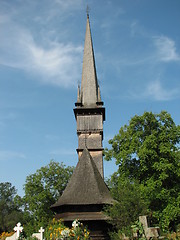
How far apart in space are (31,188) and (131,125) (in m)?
17.0

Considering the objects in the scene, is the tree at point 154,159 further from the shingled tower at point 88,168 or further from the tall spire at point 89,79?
the tall spire at point 89,79

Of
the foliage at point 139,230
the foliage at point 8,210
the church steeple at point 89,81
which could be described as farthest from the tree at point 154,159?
the foliage at point 8,210

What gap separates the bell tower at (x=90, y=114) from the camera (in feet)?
86.4

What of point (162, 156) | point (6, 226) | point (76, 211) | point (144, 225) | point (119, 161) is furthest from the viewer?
point (6, 226)

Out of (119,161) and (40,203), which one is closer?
(119,161)

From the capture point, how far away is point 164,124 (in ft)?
74.3

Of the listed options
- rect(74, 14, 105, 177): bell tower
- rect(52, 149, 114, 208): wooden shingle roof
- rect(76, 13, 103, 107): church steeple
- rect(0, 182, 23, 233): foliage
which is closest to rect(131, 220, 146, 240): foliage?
rect(52, 149, 114, 208): wooden shingle roof

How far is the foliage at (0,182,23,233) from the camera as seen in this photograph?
5309cm

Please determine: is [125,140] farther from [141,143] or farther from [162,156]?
[162,156]

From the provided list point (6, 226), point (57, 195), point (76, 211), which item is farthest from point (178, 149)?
point (6, 226)

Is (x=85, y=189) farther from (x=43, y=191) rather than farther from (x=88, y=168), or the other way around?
(x=43, y=191)

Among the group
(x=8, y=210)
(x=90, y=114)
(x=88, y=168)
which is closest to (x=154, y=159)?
(x=88, y=168)

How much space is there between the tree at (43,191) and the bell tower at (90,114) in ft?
33.3

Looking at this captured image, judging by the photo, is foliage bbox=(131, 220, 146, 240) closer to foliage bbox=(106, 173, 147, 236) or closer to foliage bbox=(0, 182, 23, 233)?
foliage bbox=(106, 173, 147, 236)
